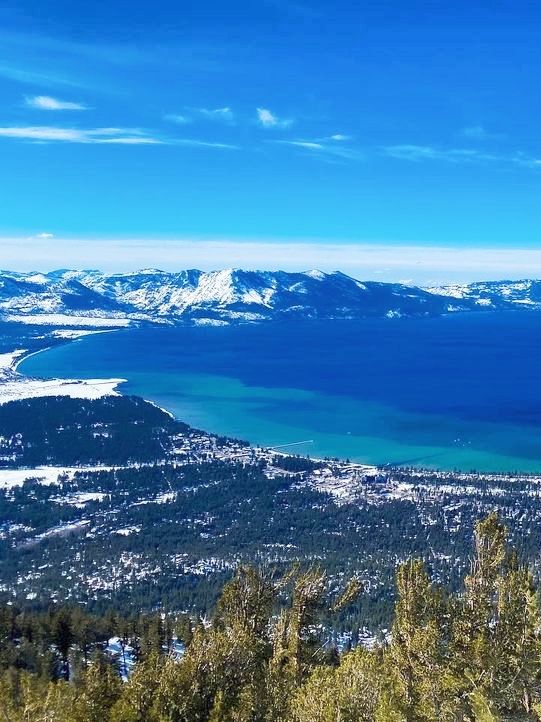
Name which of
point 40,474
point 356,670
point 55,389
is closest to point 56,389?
point 55,389

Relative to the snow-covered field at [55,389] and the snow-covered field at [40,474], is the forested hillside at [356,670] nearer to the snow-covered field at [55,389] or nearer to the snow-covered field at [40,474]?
the snow-covered field at [40,474]

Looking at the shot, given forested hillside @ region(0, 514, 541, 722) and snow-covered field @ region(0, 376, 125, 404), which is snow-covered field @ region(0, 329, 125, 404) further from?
forested hillside @ region(0, 514, 541, 722)

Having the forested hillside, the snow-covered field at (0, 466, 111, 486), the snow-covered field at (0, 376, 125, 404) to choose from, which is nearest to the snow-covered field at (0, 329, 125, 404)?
the snow-covered field at (0, 376, 125, 404)

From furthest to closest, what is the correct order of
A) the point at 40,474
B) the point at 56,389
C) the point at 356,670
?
the point at 56,389
the point at 40,474
the point at 356,670

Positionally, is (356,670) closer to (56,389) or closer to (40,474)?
(40,474)

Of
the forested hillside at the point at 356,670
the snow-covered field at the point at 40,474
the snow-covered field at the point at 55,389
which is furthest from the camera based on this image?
the snow-covered field at the point at 55,389

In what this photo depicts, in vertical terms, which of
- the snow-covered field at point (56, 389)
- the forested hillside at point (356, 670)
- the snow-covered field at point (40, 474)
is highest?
the forested hillside at point (356, 670)

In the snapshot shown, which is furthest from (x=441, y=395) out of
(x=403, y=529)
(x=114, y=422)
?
(x=403, y=529)

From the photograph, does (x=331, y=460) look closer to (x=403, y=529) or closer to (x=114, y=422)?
(x=403, y=529)

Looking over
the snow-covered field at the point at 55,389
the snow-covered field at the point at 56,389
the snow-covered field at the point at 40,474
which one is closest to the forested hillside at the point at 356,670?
the snow-covered field at the point at 40,474
